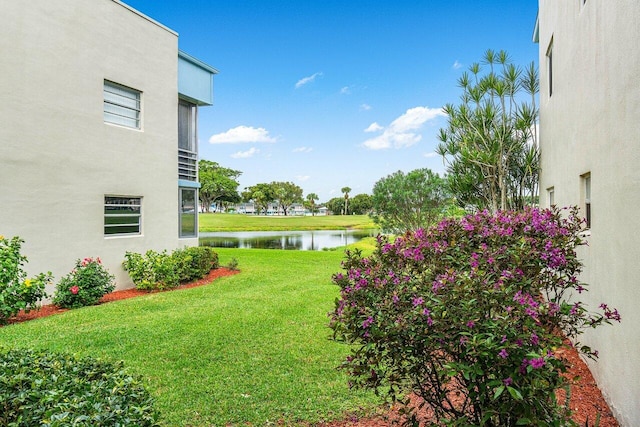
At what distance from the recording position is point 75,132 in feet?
29.7

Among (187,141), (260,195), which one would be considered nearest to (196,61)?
(187,141)

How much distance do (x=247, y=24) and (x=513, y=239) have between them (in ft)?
63.1

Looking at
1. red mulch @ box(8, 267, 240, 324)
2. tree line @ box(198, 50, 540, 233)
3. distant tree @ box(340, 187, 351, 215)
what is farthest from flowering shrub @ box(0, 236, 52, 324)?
distant tree @ box(340, 187, 351, 215)

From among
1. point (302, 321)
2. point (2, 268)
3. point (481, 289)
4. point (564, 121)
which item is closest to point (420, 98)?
point (564, 121)

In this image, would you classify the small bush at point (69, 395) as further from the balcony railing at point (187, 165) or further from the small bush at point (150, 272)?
the balcony railing at point (187, 165)

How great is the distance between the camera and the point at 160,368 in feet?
15.8

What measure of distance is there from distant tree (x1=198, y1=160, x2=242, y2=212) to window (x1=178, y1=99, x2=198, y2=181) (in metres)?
43.0

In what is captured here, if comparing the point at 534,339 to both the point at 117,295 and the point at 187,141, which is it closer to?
the point at 117,295

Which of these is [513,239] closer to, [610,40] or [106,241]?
[610,40]

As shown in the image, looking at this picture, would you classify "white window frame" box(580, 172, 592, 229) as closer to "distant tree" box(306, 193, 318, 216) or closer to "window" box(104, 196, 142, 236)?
"window" box(104, 196, 142, 236)

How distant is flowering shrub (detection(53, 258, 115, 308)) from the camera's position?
27.2ft

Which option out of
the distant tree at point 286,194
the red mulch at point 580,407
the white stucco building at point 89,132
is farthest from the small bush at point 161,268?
the distant tree at point 286,194

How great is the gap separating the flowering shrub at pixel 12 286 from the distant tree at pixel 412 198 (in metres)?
14.1

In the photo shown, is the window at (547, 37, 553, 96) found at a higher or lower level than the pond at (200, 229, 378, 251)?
higher
